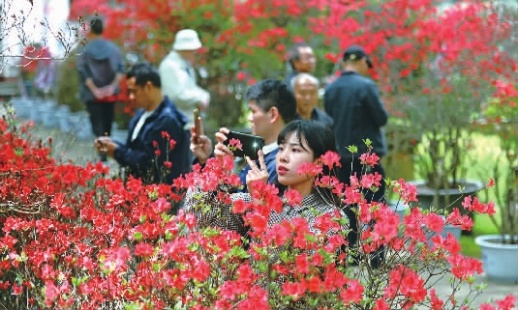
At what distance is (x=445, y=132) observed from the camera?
907 centimetres

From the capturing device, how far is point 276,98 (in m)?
4.89

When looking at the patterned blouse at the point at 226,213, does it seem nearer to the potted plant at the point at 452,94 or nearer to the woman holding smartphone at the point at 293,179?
the woman holding smartphone at the point at 293,179

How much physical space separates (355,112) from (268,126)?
7.81ft

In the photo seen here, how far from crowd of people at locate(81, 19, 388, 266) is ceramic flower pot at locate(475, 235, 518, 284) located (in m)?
0.96

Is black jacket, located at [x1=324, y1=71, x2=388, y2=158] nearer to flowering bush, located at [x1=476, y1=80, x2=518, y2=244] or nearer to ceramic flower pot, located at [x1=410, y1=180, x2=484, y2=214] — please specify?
flowering bush, located at [x1=476, y1=80, x2=518, y2=244]

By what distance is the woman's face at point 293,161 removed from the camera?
385 cm

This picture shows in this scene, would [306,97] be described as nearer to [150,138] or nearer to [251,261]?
[150,138]

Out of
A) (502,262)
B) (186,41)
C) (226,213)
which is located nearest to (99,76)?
(186,41)

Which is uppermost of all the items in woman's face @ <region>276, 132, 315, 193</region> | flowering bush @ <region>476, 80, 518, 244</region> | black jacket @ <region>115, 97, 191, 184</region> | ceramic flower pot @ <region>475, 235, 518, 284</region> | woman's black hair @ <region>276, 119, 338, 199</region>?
woman's black hair @ <region>276, 119, 338, 199</region>

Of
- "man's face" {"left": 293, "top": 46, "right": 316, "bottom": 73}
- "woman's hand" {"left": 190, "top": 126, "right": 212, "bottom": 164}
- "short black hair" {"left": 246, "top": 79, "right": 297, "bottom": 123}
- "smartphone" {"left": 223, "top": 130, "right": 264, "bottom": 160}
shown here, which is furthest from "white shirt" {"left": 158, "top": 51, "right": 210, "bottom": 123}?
"smartphone" {"left": 223, "top": 130, "right": 264, "bottom": 160}

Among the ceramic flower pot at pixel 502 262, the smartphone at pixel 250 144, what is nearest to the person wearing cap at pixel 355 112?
the ceramic flower pot at pixel 502 262

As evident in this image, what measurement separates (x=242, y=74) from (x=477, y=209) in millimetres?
10200

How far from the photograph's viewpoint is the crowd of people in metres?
3.93

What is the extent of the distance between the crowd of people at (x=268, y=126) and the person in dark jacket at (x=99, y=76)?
2.60 m
